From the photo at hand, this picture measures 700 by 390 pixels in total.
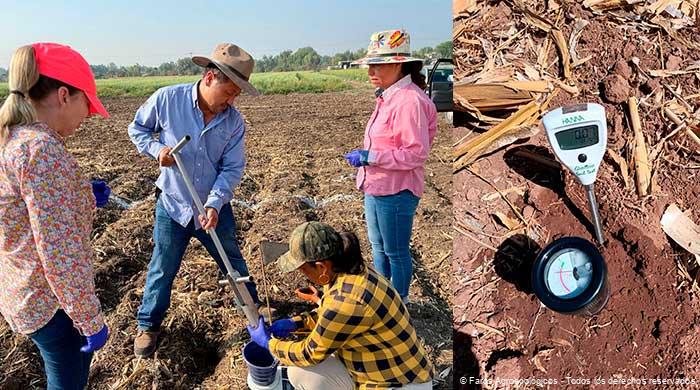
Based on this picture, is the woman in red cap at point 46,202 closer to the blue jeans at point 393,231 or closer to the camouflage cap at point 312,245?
the camouflage cap at point 312,245

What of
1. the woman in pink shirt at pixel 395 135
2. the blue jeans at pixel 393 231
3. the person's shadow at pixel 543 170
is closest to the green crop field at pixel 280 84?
the blue jeans at pixel 393 231

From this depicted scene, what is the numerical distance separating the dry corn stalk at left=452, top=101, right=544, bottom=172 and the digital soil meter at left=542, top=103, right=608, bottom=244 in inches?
8.4

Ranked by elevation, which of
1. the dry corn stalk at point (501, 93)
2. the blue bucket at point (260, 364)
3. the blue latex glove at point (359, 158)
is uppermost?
the dry corn stalk at point (501, 93)

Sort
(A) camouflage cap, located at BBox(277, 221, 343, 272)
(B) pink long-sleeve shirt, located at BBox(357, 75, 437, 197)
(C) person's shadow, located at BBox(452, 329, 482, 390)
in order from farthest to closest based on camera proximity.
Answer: (B) pink long-sleeve shirt, located at BBox(357, 75, 437, 197) → (C) person's shadow, located at BBox(452, 329, 482, 390) → (A) camouflage cap, located at BBox(277, 221, 343, 272)

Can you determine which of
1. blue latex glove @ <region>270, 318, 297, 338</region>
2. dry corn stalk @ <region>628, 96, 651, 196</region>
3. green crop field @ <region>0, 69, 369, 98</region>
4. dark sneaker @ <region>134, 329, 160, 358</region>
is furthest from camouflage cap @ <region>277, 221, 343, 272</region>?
green crop field @ <region>0, 69, 369, 98</region>

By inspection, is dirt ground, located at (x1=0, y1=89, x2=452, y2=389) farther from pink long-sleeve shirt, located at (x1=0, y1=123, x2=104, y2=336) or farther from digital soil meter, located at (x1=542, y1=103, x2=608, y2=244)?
digital soil meter, located at (x1=542, y1=103, x2=608, y2=244)

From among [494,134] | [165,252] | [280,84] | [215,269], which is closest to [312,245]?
[494,134]

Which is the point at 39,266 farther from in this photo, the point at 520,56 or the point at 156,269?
the point at 520,56

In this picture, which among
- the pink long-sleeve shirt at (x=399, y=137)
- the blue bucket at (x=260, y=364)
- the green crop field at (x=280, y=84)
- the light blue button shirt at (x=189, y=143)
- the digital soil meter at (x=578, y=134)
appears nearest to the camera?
the digital soil meter at (x=578, y=134)

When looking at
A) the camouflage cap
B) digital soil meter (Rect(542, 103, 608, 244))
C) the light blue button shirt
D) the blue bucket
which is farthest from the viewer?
the light blue button shirt

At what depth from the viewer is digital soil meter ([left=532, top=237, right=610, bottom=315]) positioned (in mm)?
1417

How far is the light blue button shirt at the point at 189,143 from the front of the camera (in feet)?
6.54

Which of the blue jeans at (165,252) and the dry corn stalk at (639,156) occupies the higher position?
the dry corn stalk at (639,156)

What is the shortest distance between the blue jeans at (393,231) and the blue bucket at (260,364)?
639mm
